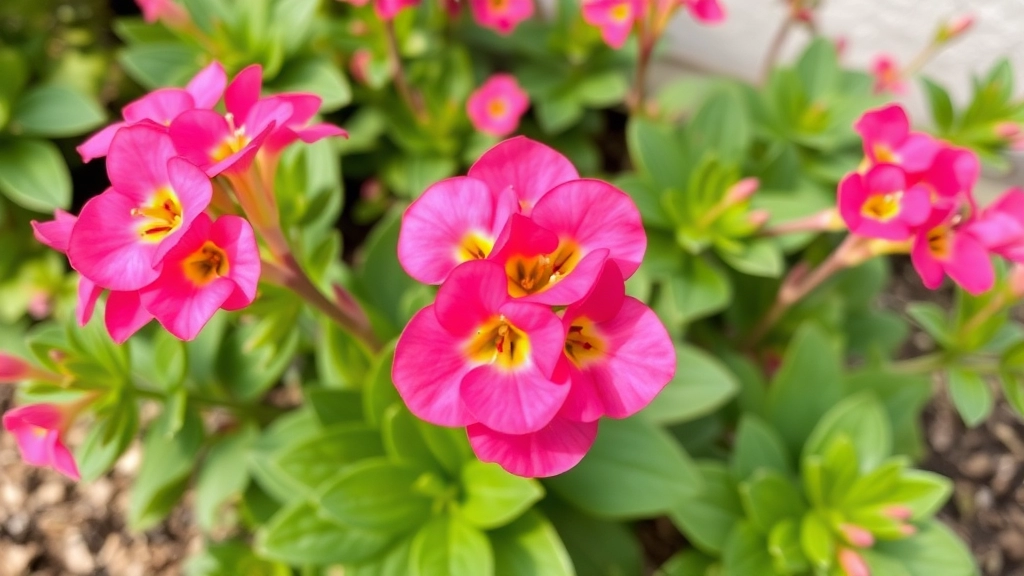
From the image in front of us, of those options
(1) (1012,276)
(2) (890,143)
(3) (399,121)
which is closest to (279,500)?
(3) (399,121)

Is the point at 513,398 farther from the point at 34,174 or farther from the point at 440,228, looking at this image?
the point at 34,174

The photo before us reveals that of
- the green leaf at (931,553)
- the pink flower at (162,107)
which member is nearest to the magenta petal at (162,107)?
the pink flower at (162,107)

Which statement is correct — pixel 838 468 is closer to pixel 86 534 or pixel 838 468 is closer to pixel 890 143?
pixel 890 143

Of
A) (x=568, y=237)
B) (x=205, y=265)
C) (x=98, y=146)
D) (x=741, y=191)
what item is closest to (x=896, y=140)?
(x=741, y=191)

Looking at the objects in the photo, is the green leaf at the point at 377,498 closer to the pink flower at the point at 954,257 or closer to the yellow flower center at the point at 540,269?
the yellow flower center at the point at 540,269

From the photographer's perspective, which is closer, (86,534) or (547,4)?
(86,534)

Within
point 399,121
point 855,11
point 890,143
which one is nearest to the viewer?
point 890,143
